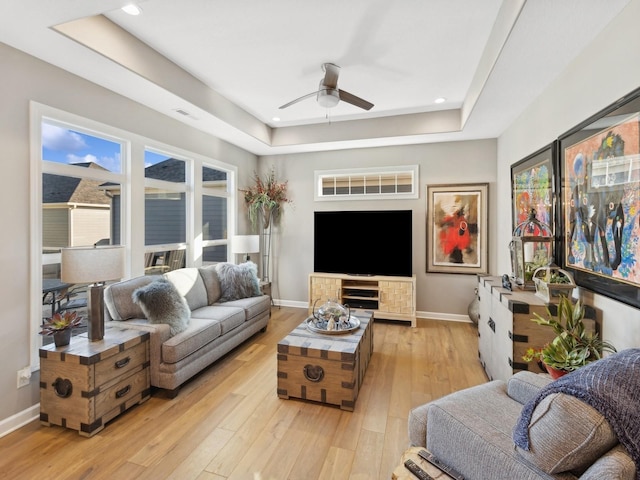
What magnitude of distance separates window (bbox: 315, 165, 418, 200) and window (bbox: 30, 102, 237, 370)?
165 centimetres

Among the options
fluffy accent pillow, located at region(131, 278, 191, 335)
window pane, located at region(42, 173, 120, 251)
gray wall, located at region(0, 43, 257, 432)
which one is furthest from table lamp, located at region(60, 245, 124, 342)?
window pane, located at region(42, 173, 120, 251)

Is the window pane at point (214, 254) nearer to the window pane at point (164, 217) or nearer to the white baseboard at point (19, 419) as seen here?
the window pane at point (164, 217)

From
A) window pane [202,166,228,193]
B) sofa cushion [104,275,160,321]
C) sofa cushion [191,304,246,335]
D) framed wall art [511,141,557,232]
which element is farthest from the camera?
window pane [202,166,228,193]

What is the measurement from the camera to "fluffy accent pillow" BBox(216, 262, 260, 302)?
3955mm

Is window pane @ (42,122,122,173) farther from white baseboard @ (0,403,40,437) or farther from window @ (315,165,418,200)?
window @ (315,165,418,200)

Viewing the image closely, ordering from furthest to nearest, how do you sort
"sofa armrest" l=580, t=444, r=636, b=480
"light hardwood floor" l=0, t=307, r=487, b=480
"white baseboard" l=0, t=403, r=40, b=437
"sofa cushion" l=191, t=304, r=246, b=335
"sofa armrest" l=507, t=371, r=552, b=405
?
1. "sofa cushion" l=191, t=304, r=246, b=335
2. "white baseboard" l=0, t=403, r=40, b=437
3. "light hardwood floor" l=0, t=307, r=487, b=480
4. "sofa armrest" l=507, t=371, r=552, b=405
5. "sofa armrest" l=580, t=444, r=636, b=480

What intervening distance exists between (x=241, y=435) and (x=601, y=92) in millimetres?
3213

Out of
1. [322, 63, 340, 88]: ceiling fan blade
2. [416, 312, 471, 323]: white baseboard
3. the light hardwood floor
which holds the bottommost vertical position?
the light hardwood floor

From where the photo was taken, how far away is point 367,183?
5.10 metres

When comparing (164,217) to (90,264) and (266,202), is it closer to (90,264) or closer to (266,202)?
(90,264)

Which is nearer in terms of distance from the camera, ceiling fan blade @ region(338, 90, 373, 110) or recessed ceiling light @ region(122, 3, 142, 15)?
recessed ceiling light @ region(122, 3, 142, 15)

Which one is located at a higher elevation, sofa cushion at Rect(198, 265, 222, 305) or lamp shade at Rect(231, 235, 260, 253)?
lamp shade at Rect(231, 235, 260, 253)

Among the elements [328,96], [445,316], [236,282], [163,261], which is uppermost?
[328,96]

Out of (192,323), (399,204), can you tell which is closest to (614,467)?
(192,323)
